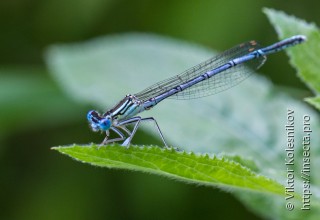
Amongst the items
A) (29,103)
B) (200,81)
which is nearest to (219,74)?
(200,81)

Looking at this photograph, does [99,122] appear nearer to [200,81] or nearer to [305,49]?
[200,81]

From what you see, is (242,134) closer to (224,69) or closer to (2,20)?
(224,69)

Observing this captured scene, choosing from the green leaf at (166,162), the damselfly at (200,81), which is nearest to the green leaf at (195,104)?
the damselfly at (200,81)

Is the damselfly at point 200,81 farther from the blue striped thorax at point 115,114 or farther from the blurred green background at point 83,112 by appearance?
the blurred green background at point 83,112

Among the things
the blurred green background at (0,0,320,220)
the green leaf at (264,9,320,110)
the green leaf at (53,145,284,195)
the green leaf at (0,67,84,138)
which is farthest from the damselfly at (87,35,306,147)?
the green leaf at (0,67,84,138)

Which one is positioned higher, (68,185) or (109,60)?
(109,60)

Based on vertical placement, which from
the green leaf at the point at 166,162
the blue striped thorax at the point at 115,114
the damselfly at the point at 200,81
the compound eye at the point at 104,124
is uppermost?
the damselfly at the point at 200,81

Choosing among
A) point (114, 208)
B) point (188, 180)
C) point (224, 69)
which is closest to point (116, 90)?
point (224, 69)
